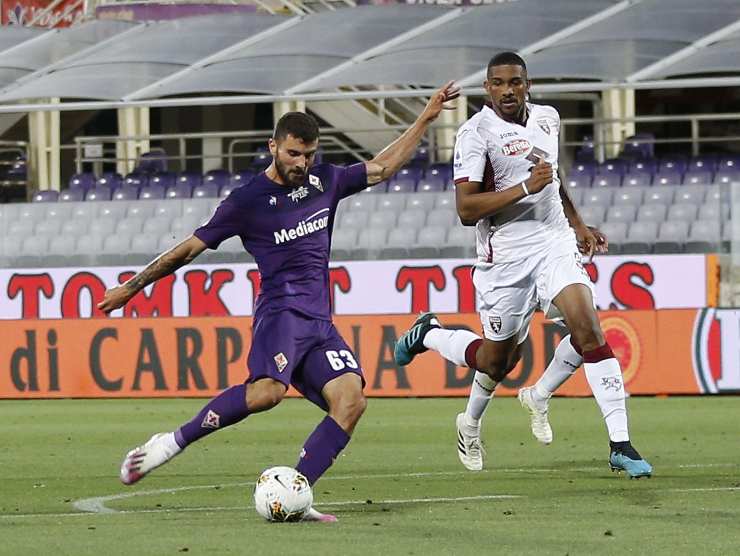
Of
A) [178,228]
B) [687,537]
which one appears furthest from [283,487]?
[178,228]

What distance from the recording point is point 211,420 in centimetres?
874

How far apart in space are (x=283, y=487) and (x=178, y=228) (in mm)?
15002

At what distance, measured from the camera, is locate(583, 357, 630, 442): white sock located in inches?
384

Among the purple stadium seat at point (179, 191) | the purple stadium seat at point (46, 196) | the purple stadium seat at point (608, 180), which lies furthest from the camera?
the purple stadium seat at point (46, 196)

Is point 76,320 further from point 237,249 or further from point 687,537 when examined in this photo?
point 687,537

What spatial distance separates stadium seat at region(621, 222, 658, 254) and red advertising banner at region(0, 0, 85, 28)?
17.6 meters

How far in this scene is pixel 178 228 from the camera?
75.5 ft

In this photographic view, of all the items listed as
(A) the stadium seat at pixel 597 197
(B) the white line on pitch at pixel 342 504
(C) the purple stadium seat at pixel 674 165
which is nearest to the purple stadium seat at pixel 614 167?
(C) the purple stadium seat at pixel 674 165

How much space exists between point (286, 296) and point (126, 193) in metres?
19.4

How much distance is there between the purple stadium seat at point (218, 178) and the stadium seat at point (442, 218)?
597 centimetres

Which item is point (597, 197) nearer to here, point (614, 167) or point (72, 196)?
point (614, 167)

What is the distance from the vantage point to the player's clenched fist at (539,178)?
965cm

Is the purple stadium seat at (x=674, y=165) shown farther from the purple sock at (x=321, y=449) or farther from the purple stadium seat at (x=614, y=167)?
the purple sock at (x=321, y=449)

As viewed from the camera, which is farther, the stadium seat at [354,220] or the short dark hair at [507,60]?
the stadium seat at [354,220]
